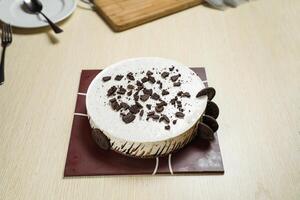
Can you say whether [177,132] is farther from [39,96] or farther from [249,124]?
[39,96]

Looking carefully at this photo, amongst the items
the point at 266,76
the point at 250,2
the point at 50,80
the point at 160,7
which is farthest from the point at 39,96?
the point at 250,2

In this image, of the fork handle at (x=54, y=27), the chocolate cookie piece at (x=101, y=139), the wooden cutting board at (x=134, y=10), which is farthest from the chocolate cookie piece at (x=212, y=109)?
the fork handle at (x=54, y=27)

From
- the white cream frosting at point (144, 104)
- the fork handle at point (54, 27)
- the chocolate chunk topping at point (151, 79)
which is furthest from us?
the fork handle at point (54, 27)

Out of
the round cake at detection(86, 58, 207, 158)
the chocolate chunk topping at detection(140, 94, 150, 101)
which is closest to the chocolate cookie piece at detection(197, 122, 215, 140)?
the round cake at detection(86, 58, 207, 158)

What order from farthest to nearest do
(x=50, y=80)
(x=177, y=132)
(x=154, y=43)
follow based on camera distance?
(x=154, y=43), (x=50, y=80), (x=177, y=132)

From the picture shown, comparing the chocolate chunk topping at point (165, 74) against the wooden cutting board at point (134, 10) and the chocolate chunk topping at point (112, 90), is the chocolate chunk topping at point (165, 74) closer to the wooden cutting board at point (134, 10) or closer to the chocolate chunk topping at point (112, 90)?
the chocolate chunk topping at point (112, 90)

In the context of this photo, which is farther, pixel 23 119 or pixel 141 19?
pixel 141 19
